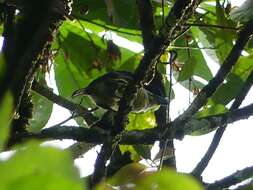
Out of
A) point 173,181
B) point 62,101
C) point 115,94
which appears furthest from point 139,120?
point 173,181

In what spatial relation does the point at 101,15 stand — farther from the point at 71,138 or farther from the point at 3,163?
the point at 3,163

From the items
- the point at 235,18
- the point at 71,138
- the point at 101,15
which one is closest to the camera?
the point at 71,138

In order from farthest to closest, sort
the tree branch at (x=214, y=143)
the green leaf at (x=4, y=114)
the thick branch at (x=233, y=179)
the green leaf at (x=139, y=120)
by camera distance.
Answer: the green leaf at (x=139, y=120) → the tree branch at (x=214, y=143) → the thick branch at (x=233, y=179) → the green leaf at (x=4, y=114)

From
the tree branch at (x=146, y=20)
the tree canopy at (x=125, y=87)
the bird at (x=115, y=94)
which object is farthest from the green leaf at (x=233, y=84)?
the tree branch at (x=146, y=20)

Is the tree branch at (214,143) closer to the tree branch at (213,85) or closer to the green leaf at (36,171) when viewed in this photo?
the tree branch at (213,85)

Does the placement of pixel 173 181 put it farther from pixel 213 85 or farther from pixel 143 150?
pixel 143 150

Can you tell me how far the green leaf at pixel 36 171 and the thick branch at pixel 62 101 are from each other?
137 cm

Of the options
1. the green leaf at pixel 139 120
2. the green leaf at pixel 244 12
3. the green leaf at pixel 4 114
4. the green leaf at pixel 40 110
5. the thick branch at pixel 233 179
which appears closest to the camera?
the green leaf at pixel 4 114

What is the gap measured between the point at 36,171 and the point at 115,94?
3.96 ft

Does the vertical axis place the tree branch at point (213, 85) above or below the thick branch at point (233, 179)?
above

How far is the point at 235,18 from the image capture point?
1417mm

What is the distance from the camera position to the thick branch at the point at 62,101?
1.64 metres

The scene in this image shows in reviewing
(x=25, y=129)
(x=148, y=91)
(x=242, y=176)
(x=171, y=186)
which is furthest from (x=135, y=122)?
(x=171, y=186)

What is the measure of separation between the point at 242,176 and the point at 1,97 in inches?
34.2
